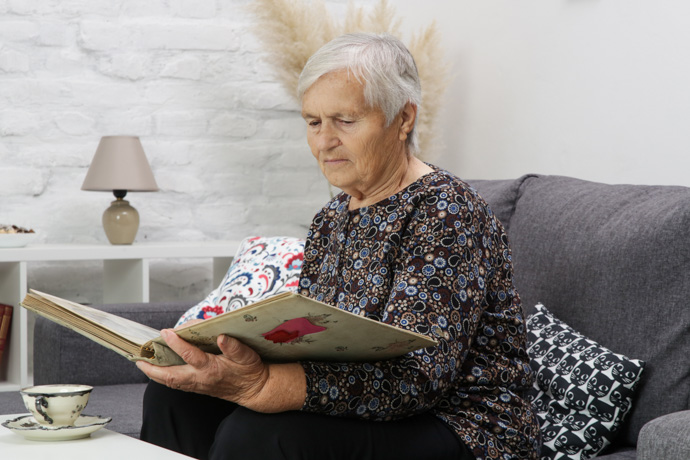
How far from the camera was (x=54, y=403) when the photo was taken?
4.17 ft

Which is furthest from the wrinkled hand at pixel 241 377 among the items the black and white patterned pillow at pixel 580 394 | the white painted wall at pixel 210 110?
the white painted wall at pixel 210 110

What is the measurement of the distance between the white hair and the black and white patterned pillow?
59 cm

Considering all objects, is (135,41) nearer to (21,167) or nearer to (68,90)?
(68,90)

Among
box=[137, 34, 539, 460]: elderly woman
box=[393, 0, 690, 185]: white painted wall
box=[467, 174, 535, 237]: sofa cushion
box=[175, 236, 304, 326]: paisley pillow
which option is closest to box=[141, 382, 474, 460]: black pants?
box=[137, 34, 539, 460]: elderly woman

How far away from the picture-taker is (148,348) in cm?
114

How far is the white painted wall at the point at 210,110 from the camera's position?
98.7 inches

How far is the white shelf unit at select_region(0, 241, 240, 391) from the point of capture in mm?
2668

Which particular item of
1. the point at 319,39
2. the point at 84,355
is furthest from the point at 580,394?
the point at 319,39

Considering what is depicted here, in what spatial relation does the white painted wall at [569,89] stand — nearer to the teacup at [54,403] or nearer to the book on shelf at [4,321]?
the teacup at [54,403]

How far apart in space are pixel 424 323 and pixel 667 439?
1.16 ft

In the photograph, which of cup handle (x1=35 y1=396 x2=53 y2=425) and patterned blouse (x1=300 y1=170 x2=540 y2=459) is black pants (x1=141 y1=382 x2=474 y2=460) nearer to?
patterned blouse (x1=300 y1=170 x2=540 y2=459)

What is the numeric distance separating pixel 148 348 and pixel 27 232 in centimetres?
182

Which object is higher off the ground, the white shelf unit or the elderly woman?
the elderly woman

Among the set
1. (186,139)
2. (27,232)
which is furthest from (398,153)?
(186,139)
